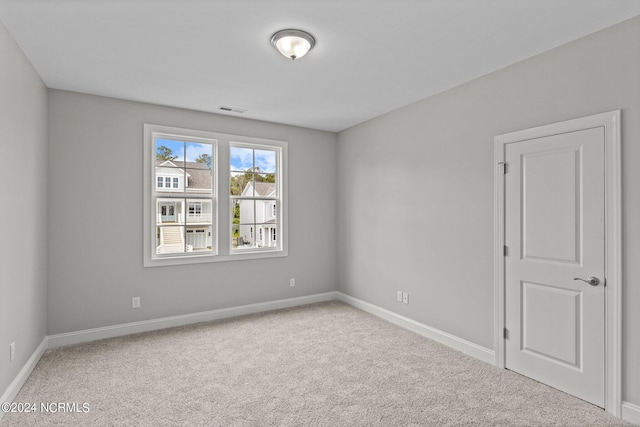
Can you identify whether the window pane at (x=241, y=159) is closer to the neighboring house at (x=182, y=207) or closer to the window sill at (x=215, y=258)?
the neighboring house at (x=182, y=207)

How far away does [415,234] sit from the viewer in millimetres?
3945

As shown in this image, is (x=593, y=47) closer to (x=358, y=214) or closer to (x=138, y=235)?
(x=358, y=214)

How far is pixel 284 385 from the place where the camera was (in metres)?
2.72

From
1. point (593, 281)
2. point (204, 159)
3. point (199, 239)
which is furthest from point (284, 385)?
point (204, 159)

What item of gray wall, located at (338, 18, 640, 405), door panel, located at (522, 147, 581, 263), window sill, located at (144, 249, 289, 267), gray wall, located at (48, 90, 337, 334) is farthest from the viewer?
window sill, located at (144, 249, 289, 267)

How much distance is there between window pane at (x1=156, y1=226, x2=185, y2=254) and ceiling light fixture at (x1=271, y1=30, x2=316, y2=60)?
2.66m

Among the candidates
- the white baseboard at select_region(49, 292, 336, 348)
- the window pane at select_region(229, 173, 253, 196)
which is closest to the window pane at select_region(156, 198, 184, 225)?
the window pane at select_region(229, 173, 253, 196)

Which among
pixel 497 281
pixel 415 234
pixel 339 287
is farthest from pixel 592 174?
pixel 339 287

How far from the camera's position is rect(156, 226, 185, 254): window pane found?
4.11 metres

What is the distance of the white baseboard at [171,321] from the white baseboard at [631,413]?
11.6 feet

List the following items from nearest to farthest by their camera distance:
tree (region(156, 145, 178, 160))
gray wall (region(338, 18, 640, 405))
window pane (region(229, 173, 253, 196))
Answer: gray wall (region(338, 18, 640, 405)) < tree (region(156, 145, 178, 160)) < window pane (region(229, 173, 253, 196))

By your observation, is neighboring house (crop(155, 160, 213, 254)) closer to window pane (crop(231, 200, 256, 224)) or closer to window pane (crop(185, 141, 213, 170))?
window pane (crop(185, 141, 213, 170))

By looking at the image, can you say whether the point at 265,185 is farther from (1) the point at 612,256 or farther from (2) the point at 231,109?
(1) the point at 612,256

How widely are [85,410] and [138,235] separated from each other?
194 centimetres
